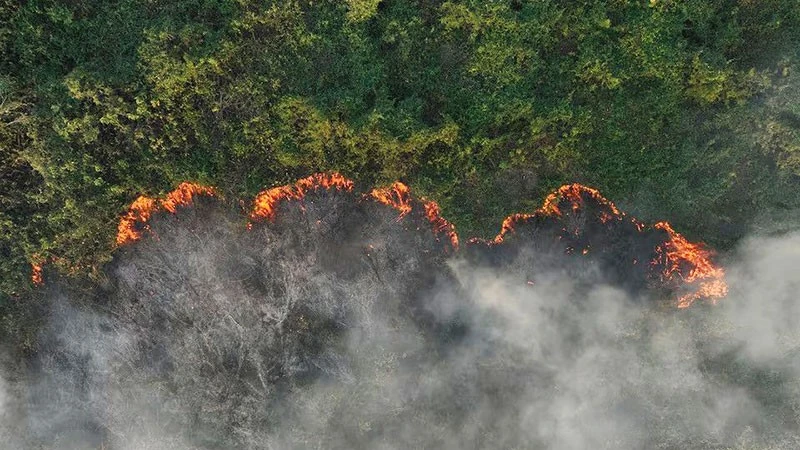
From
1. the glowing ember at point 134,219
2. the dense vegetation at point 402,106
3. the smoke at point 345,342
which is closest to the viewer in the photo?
the dense vegetation at point 402,106

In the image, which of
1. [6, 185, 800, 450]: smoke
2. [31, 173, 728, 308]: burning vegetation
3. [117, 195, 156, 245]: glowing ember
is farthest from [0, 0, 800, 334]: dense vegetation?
[6, 185, 800, 450]: smoke

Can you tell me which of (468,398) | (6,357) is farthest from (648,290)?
(6,357)

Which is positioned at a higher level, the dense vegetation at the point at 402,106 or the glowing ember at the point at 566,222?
the dense vegetation at the point at 402,106

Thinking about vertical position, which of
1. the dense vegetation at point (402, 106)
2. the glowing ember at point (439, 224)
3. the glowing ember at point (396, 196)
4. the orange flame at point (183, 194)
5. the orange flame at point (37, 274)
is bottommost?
the orange flame at point (37, 274)

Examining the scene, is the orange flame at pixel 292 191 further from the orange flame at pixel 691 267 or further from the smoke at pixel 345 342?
the orange flame at pixel 691 267

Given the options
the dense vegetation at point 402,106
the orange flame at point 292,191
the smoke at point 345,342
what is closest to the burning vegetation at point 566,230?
the orange flame at point 292,191

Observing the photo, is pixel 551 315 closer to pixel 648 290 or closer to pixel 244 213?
pixel 648 290

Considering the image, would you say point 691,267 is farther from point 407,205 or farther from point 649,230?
point 407,205
